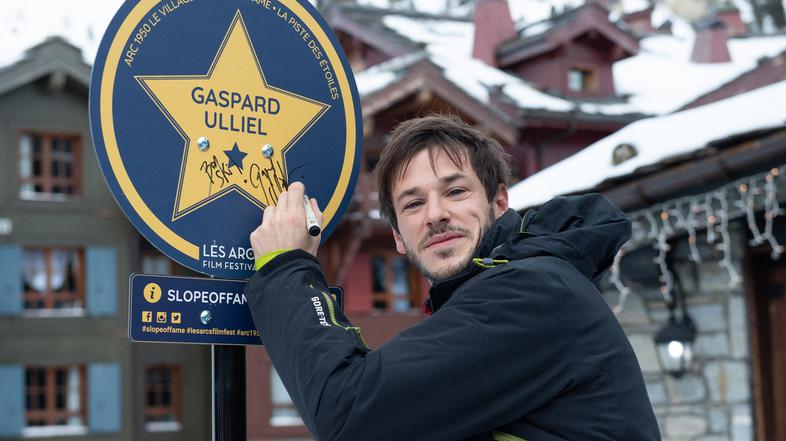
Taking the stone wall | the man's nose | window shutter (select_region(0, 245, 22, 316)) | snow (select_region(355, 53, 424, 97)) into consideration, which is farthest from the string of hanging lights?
window shutter (select_region(0, 245, 22, 316))

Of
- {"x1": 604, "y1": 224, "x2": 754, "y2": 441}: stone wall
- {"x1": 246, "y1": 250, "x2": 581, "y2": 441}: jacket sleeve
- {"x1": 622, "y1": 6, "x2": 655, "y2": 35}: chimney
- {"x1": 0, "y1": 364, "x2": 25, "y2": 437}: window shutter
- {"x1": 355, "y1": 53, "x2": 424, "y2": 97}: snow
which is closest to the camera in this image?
{"x1": 246, "y1": 250, "x2": 581, "y2": 441}: jacket sleeve

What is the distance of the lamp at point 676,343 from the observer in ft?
24.2

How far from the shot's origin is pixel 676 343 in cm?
737

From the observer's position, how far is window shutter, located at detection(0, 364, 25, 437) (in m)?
19.1

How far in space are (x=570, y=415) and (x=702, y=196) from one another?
5688mm

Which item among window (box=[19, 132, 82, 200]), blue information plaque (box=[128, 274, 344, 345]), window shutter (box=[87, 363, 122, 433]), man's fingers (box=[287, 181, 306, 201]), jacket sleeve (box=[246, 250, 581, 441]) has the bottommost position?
jacket sleeve (box=[246, 250, 581, 441])

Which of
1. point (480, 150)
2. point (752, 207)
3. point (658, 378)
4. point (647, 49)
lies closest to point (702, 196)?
point (752, 207)

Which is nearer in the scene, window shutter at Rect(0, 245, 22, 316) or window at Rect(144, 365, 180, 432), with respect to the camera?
window shutter at Rect(0, 245, 22, 316)

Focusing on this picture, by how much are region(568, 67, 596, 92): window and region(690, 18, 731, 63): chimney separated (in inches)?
114

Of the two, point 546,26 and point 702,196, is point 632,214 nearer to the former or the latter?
Answer: point 702,196

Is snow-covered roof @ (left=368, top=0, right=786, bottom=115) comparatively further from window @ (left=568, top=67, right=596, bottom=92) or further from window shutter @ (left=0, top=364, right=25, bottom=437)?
window shutter @ (left=0, top=364, right=25, bottom=437)

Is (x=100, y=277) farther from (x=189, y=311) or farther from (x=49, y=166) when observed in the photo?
(x=189, y=311)

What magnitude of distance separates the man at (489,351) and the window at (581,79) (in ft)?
61.6

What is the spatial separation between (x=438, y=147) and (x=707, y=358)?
19.0 ft
